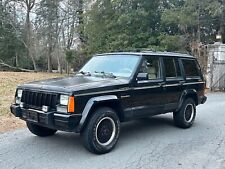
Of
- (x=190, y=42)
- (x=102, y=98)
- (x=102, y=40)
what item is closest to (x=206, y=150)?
(x=102, y=98)

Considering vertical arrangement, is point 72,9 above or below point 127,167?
above

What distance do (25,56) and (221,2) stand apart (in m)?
24.1

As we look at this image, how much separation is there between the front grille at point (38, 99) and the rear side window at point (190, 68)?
3.70m

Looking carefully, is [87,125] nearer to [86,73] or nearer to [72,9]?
[86,73]

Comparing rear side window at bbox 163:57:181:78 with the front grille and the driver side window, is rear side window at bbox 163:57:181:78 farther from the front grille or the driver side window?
the front grille

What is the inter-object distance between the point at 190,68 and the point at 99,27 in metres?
16.7

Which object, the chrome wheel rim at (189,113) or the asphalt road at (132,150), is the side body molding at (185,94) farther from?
the asphalt road at (132,150)

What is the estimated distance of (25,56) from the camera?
3656cm

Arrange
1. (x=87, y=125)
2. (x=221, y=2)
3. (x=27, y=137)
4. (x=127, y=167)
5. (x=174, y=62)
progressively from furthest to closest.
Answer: (x=221, y=2), (x=174, y=62), (x=27, y=137), (x=87, y=125), (x=127, y=167)

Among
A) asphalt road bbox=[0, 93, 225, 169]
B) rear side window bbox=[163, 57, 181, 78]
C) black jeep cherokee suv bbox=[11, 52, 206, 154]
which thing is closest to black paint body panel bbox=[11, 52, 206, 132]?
black jeep cherokee suv bbox=[11, 52, 206, 154]

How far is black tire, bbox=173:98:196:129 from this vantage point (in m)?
7.53

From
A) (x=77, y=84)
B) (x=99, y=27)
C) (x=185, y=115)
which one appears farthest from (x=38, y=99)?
(x=99, y=27)

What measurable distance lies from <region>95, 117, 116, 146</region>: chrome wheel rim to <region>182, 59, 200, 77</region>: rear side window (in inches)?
113

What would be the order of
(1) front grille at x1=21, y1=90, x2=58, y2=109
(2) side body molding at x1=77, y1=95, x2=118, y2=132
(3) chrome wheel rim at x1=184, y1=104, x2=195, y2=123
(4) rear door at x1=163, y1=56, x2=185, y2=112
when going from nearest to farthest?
1. (2) side body molding at x1=77, y1=95, x2=118, y2=132
2. (1) front grille at x1=21, y1=90, x2=58, y2=109
3. (4) rear door at x1=163, y1=56, x2=185, y2=112
4. (3) chrome wheel rim at x1=184, y1=104, x2=195, y2=123
